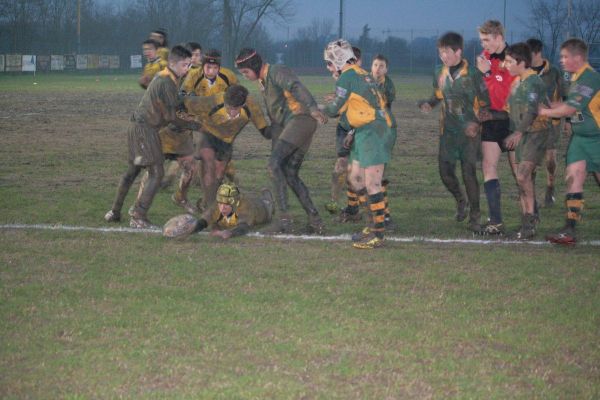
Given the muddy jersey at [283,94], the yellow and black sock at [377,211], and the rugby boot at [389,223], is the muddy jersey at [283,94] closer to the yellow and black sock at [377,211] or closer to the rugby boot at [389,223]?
the yellow and black sock at [377,211]

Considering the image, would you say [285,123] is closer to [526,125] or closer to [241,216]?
[241,216]

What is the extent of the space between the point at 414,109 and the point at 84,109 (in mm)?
10591

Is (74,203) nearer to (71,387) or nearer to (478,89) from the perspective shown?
(478,89)

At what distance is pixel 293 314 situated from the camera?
6996 mm

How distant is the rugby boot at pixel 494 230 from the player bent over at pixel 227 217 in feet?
7.87

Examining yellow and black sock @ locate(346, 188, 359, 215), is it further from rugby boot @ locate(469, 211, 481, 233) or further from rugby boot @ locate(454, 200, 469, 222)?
rugby boot @ locate(469, 211, 481, 233)

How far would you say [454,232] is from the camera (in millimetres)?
10500

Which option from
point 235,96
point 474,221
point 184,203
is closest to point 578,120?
point 474,221

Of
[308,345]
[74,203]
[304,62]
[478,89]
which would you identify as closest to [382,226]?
[478,89]

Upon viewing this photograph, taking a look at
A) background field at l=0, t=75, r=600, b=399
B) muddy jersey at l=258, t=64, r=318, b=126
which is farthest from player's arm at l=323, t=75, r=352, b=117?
background field at l=0, t=75, r=600, b=399

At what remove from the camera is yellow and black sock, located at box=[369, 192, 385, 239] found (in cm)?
947

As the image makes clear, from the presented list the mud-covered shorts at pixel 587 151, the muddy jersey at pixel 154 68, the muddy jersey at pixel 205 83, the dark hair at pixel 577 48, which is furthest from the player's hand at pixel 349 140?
the muddy jersey at pixel 154 68

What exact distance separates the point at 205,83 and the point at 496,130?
3.53 m

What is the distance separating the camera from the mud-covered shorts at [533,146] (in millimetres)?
10055
